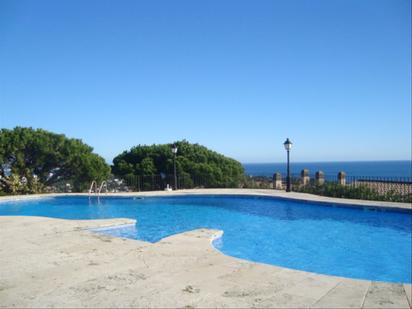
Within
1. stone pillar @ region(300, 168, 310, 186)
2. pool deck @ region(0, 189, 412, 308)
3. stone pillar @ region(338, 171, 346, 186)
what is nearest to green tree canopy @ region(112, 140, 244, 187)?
stone pillar @ region(300, 168, 310, 186)

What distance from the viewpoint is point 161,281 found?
164 inches

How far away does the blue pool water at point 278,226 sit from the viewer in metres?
6.60

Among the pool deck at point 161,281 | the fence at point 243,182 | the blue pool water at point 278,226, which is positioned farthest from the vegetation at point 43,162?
the pool deck at point 161,281

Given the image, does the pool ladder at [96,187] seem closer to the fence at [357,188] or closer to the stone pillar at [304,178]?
the fence at [357,188]

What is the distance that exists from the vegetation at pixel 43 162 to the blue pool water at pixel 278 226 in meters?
1.71

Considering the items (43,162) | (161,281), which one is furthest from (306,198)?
(43,162)

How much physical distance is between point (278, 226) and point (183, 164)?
936 centimetres

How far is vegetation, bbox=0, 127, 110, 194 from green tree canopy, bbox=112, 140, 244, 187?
72.1 inches

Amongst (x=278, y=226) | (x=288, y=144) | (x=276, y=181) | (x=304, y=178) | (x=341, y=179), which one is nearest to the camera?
(x=278, y=226)

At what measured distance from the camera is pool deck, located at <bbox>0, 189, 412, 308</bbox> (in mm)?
3559

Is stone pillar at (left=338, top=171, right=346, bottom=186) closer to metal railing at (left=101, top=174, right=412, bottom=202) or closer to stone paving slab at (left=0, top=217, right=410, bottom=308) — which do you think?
metal railing at (left=101, top=174, right=412, bottom=202)

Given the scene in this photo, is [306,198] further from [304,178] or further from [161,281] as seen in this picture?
[161,281]

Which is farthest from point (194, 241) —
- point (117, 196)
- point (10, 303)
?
point (117, 196)

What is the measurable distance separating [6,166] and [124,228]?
972cm
